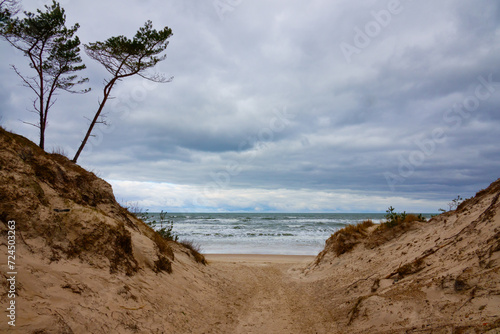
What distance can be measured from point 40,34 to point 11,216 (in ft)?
40.9

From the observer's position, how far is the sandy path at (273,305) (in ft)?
21.2

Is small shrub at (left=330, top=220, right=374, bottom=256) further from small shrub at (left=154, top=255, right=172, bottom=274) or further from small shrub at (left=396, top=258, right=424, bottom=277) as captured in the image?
small shrub at (left=154, top=255, right=172, bottom=274)

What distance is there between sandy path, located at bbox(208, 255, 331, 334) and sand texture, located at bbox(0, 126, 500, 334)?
4cm

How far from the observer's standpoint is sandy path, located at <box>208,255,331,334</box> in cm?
647


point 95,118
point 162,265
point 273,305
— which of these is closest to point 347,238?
point 273,305

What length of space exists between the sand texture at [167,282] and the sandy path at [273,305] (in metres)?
0.04

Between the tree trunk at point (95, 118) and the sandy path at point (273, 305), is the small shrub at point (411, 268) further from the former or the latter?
the tree trunk at point (95, 118)

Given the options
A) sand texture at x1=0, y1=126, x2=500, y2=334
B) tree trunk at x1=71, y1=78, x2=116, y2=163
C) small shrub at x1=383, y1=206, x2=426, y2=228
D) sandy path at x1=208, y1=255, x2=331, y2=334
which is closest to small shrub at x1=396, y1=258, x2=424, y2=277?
sand texture at x1=0, y1=126, x2=500, y2=334

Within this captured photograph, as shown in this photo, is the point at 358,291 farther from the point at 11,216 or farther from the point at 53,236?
the point at 11,216

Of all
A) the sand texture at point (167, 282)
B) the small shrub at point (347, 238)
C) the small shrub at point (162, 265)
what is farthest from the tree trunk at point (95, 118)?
the small shrub at point (347, 238)

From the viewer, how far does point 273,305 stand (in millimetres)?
8391

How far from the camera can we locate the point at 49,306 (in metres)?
3.88

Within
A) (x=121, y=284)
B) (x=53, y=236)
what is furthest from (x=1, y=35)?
(x=121, y=284)

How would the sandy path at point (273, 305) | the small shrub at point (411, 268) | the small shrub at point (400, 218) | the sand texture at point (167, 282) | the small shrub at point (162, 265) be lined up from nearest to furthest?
the sand texture at point (167, 282), the sandy path at point (273, 305), the small shrub at point (411, 268), the small shrub at point (162, 265), the small shrub at point (400, 218)
